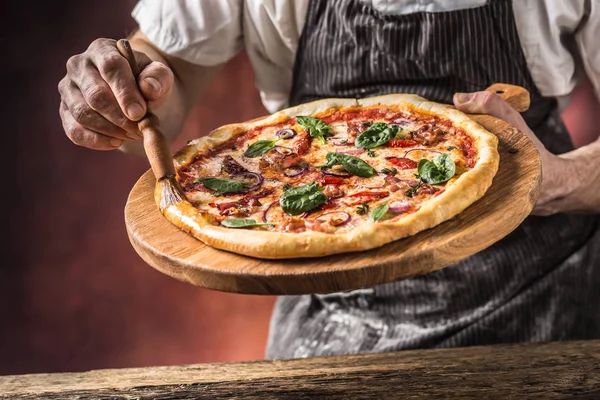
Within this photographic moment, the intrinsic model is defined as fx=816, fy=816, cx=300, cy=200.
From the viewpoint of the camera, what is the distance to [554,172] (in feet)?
7.00

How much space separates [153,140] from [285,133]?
431 mm

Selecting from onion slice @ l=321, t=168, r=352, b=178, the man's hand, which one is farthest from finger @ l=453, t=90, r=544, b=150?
onion slice @ l=321, t=168, r=352, b=178

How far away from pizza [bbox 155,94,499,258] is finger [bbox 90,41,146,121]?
0.20 metres

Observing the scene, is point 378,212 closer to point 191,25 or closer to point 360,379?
point 360,379

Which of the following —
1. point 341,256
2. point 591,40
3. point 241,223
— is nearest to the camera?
point 341,256

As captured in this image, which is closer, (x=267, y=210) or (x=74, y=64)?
(x=267, y=210)

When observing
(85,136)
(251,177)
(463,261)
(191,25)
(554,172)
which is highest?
(191,25)

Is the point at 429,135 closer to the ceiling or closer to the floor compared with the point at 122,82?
closer to the floor

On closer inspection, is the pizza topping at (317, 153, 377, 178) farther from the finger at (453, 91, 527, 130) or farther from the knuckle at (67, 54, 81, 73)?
the knuckle at (67, 54, 81, 73)

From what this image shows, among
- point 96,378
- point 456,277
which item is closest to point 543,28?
point 456,277

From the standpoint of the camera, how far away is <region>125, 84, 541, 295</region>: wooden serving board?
5.03 feet

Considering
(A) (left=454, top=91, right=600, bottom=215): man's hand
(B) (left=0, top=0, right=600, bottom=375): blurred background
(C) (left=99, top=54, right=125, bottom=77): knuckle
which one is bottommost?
(B) (left=0, top=0, right=600, bottom=375): blurred background

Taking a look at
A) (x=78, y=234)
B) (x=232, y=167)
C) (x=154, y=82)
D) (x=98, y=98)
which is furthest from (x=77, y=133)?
(x=78, y=234)

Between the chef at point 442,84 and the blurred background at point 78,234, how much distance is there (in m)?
0.93
